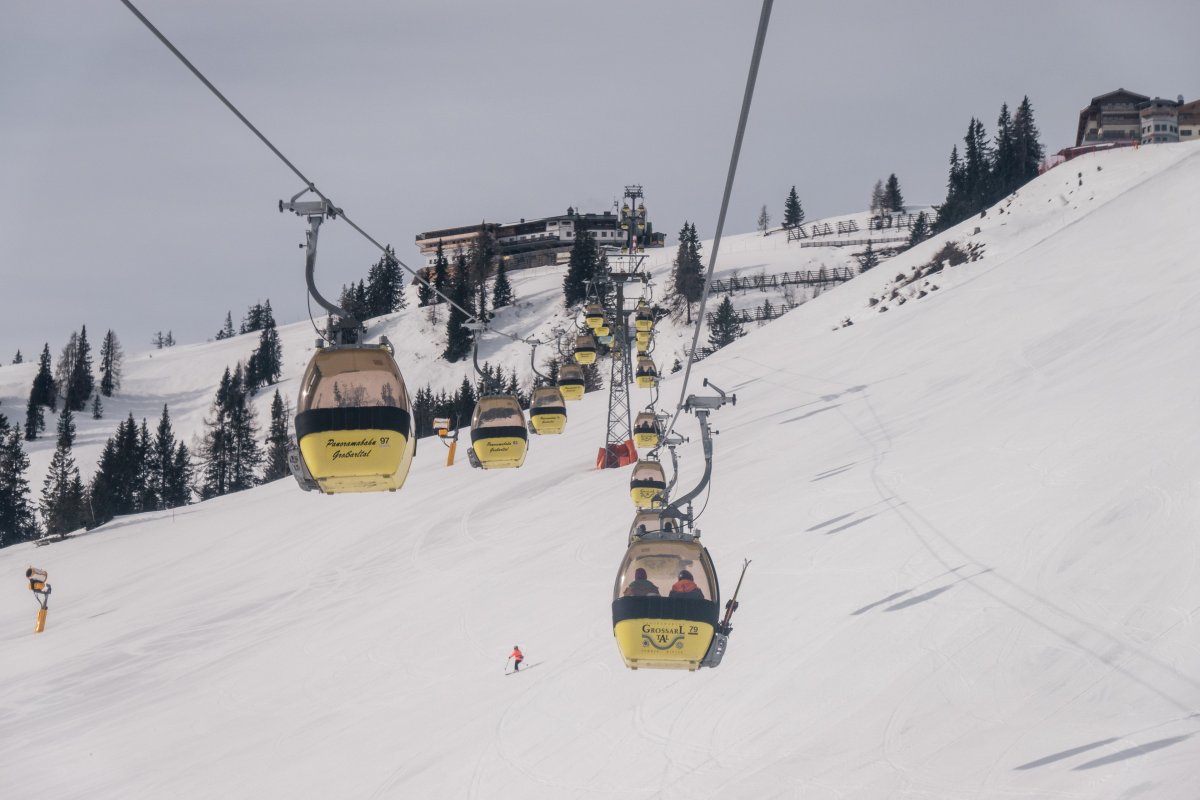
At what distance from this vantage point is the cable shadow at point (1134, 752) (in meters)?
17.2

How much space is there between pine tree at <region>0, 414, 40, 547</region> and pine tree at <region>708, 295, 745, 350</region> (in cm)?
5973

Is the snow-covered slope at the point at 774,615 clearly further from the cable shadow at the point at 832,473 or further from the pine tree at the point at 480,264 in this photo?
the pine tree at the point at 480,264

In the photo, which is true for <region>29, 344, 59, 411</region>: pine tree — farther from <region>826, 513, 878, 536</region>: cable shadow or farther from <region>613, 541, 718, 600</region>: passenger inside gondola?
<region>613, 541, 718, 600</region>: passenger inside gondola

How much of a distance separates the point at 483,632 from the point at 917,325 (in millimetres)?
31929

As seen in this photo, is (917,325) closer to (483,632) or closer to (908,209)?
(483,632)

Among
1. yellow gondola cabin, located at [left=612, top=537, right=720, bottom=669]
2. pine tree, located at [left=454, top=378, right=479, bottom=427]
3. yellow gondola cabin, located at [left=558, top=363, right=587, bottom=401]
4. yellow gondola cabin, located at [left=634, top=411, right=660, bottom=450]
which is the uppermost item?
yellow gondola cabin, located at [left=558, top=363, right=587, bottom=401]

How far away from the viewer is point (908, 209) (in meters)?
160

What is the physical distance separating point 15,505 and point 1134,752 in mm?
98731

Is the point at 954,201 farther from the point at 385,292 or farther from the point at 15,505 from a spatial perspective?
the point at 15,505

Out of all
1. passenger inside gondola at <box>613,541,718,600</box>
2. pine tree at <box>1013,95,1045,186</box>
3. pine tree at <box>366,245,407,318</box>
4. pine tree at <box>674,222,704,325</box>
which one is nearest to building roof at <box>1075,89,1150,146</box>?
pine tree at <box>1013,95,1045,186</box>

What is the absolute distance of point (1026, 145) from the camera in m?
106

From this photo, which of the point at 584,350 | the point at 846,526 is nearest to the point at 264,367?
the point at 584,350

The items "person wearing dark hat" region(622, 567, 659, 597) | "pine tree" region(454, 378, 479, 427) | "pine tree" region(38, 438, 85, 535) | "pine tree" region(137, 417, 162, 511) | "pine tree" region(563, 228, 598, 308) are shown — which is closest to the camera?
"person wearing dark hat" region(622, 567, 659, 597)

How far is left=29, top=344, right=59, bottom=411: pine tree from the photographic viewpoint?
124625 millimetres
